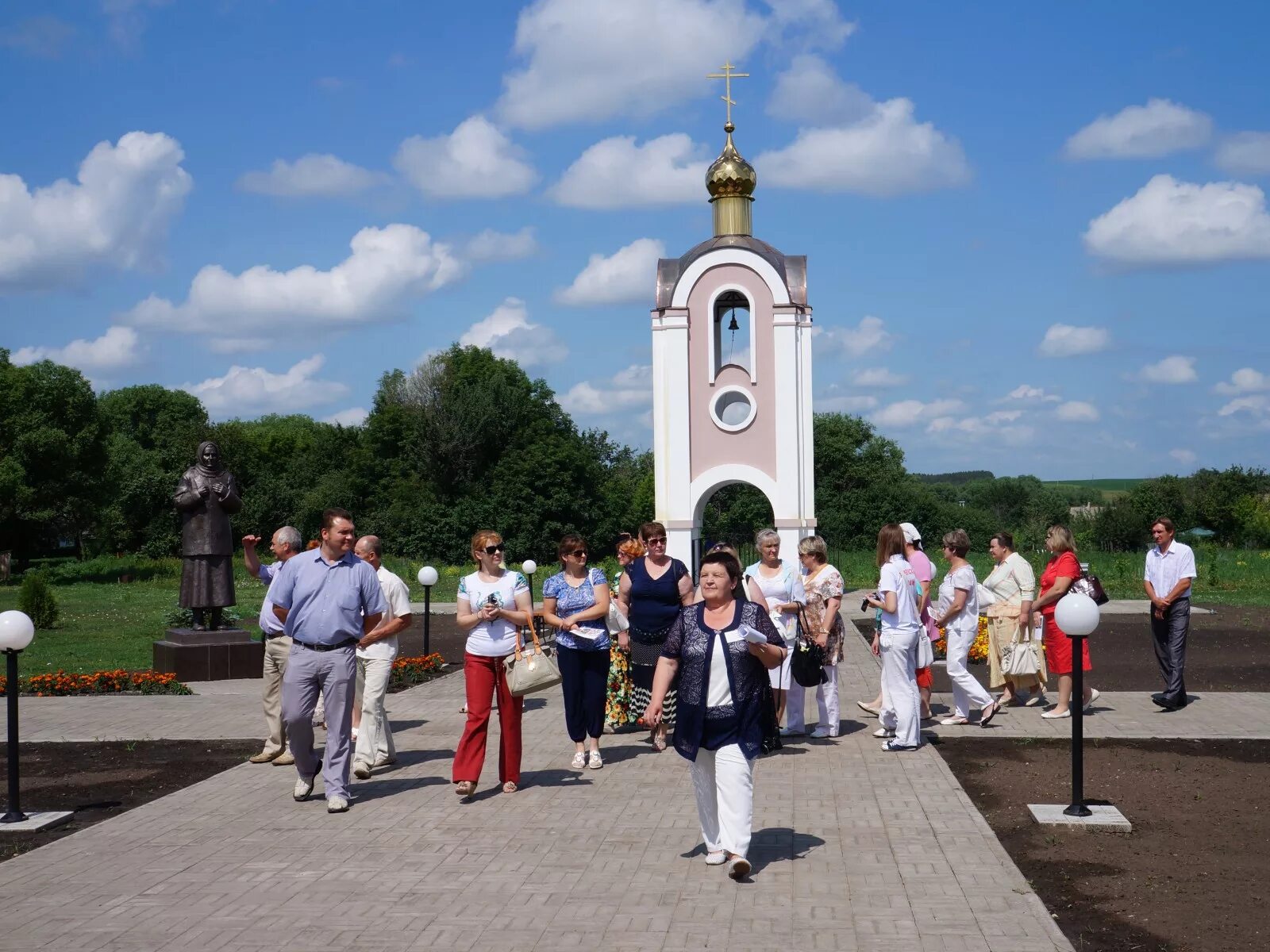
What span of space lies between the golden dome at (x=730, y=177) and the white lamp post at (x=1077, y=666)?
815 inches

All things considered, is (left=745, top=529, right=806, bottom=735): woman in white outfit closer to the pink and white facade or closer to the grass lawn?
the grass lawn

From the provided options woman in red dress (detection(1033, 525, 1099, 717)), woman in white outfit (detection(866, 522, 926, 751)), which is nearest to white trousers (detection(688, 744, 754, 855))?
woman in white outfit (detection(866, 522, 926, 751))

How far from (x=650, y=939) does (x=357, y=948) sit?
1.23m

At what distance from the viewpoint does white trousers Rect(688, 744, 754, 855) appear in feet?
22.5

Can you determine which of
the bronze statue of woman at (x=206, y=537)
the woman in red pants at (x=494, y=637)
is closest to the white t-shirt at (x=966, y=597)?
the woman in red pants at (x=494, y=637)

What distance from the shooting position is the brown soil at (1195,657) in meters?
15.3

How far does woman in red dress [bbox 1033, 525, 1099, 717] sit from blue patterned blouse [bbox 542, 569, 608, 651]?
14.1 feet

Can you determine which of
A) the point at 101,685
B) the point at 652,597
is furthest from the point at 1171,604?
the point at 101,685

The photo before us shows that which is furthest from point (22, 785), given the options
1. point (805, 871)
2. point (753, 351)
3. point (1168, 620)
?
point (753, 351)

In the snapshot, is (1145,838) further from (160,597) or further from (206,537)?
(160,597)

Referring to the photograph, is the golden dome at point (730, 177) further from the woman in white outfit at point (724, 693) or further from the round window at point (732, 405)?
the woman in white outfit at point (724, 693)

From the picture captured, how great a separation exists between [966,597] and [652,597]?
9.86 feet

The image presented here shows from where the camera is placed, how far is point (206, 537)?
1683 centimetres

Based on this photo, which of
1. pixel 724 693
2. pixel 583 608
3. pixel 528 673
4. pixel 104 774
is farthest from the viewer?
pixel 104 774
